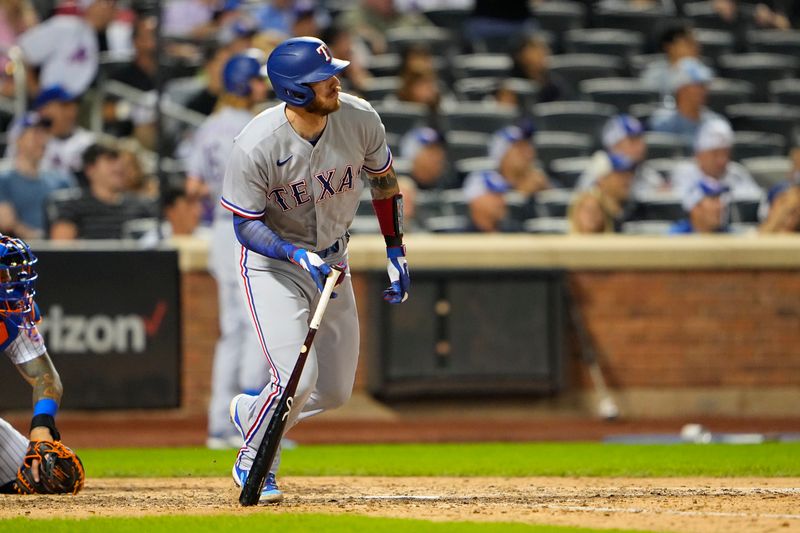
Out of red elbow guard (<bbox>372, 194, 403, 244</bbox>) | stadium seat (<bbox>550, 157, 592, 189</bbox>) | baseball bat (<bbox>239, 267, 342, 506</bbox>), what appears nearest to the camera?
baseball bat (<bbox>239, 267, 342, 506</bbox>)

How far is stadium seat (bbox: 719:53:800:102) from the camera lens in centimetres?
1587

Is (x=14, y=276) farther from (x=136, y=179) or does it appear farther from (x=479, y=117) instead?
(x=479, y=117)

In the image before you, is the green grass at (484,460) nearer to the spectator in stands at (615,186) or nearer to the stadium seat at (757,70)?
the spectator in stands at (615,186)

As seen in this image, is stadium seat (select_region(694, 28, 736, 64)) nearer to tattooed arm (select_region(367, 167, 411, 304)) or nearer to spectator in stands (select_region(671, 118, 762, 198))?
spectator in stands (select_region(671, 118, 762, 198))

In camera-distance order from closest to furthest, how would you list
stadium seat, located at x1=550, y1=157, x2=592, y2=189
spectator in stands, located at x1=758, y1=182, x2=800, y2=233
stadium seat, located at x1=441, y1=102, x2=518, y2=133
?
spectator in stands, located at x1=758, y1=182, x2=800, y2=233 → stadium seat, located at x1=550, y1=157, x2=592, y2=189 → stadium seat, located at x1=441, y1=102, x2=518, y2=133

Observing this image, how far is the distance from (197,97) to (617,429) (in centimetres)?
501

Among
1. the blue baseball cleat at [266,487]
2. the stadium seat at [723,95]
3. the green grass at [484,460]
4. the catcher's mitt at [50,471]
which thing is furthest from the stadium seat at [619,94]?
the catcher's mitt at [50,471]

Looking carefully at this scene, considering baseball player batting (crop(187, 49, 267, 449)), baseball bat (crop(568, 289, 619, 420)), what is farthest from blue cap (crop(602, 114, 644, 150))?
baseball player batting (crop(187, 49, 267, 449))

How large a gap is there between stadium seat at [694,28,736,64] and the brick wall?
520 centimetres

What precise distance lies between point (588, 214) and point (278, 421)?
6.10 m

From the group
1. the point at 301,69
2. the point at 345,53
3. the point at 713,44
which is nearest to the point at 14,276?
the point at 301,69

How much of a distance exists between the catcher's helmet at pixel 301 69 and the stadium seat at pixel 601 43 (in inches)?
383

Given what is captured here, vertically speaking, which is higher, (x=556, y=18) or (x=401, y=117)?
(x=556, y=18)

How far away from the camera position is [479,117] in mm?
13781
